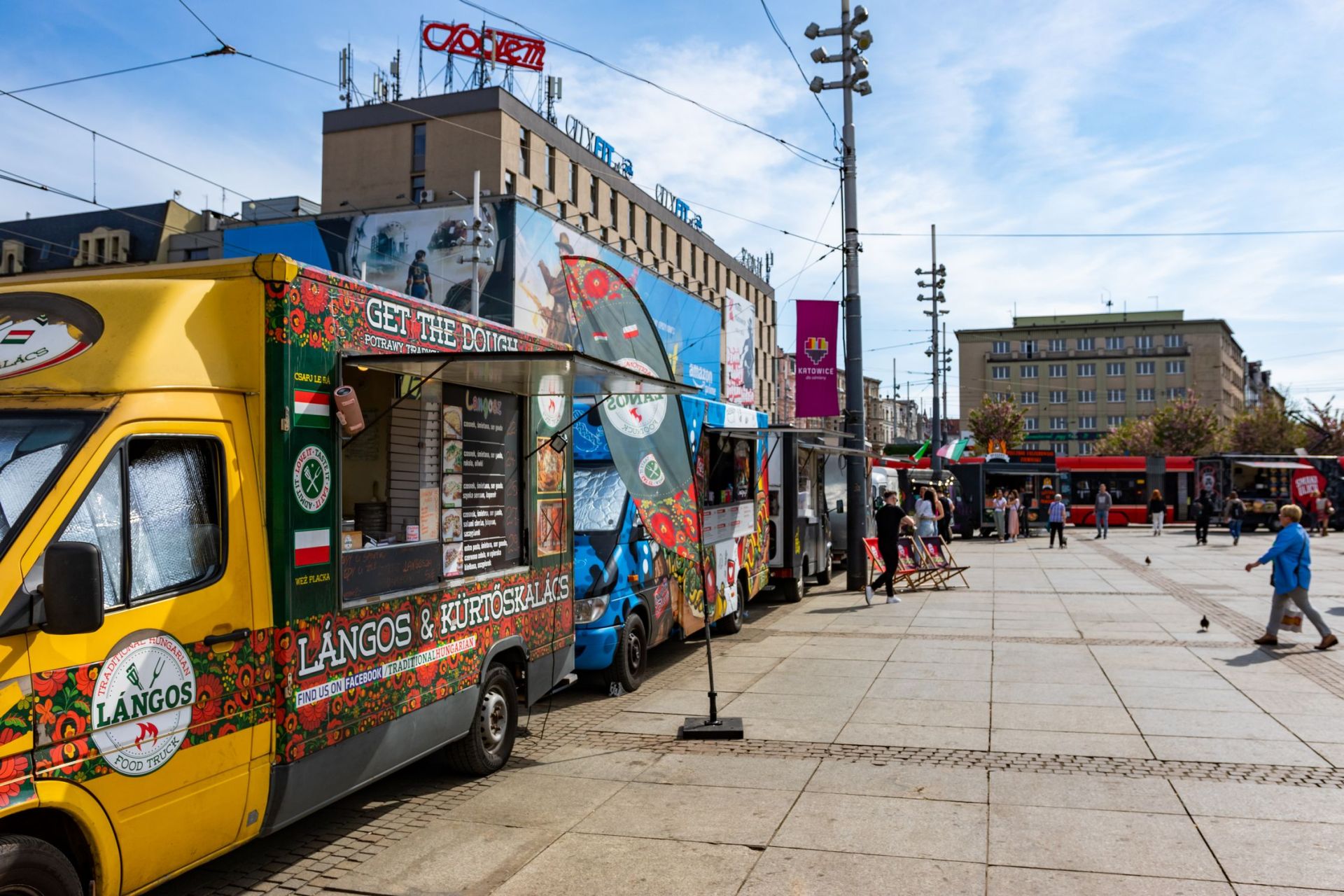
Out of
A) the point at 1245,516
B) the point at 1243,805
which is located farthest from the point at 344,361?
the point at 1245,516

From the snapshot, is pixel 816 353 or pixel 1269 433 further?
pixel 1269 433

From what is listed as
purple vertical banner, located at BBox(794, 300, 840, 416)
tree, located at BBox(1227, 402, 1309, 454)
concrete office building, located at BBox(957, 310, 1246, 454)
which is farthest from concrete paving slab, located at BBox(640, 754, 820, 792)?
concrete office building, located at BBox(957, 310, 1246, 454)

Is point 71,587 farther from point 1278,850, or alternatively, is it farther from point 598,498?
point 598,498

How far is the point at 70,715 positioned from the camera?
12.0 ft

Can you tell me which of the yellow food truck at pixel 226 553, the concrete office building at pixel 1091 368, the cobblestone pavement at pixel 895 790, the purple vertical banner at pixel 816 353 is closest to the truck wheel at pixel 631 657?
the cobblestone pavement at pixel 895 790

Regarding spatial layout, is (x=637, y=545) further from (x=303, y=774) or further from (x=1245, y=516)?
(x=1245, y=516)

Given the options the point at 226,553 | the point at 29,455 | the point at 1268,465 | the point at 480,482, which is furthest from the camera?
the point at 1268,465

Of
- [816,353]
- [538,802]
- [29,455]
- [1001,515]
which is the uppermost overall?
[816,353]

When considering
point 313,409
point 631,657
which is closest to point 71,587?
point 313,409

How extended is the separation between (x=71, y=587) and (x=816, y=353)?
16.2 metres

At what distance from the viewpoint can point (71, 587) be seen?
344 cm

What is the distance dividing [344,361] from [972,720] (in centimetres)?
554

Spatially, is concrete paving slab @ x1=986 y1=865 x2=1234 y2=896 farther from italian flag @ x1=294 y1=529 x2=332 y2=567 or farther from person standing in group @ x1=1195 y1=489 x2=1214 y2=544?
person standing in group @ x1=1195 y1=489 x2=1214 y2=544

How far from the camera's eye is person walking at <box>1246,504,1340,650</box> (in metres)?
11.4
